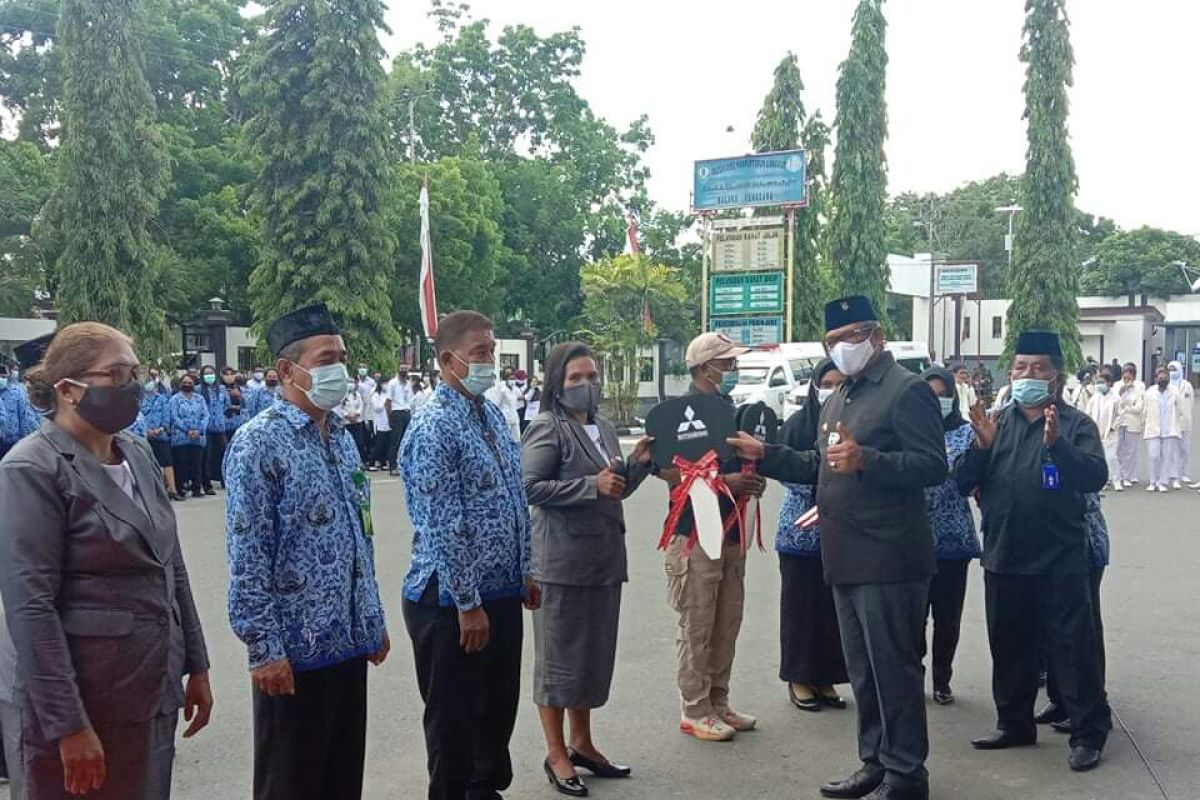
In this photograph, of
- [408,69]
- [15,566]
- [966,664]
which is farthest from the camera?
[408,69]

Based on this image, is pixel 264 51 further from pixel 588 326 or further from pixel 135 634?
pixel 135 634

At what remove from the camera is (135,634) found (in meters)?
2.93

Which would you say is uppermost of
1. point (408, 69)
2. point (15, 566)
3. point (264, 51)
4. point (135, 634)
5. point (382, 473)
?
point (408, 69)

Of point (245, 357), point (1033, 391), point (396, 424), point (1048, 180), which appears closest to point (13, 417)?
point (396, 424)

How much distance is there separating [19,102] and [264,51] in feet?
40.0

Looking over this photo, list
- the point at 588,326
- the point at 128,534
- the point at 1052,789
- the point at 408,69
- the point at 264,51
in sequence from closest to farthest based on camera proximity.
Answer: the point at 128,534 → the point at 1052,789 → the point at 264,51 → the point at 588,326 → the point at 408,69

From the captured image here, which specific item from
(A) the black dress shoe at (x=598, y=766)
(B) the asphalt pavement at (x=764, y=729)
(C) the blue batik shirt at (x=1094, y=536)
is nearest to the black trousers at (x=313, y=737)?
(B) the asphalt pavement at (x=764, y=729)

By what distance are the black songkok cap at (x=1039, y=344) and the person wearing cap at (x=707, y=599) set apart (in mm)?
1386

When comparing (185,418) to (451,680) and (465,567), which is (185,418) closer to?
(451,680)

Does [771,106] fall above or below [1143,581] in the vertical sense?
above

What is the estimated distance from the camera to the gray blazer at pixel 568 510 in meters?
4.55

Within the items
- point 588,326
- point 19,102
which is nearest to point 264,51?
point 19,102

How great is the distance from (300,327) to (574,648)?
192 cm

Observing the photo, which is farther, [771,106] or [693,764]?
[771,106]
